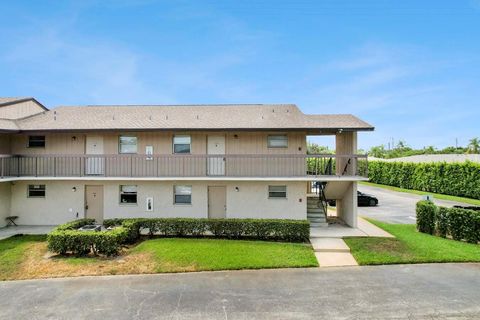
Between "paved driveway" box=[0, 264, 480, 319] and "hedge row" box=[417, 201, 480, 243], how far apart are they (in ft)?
13.3

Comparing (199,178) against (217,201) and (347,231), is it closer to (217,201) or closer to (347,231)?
(217,201)

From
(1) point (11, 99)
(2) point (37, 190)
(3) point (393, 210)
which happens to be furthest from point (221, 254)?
(1) point (11, 99)

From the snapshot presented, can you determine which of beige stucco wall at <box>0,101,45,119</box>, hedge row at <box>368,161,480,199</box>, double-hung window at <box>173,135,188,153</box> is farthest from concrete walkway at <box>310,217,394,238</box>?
hedge row at <box>368,161,480,199</box>

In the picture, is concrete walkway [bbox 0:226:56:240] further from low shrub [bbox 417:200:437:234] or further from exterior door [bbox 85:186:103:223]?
low shrub [bbox 417:200:437:234]

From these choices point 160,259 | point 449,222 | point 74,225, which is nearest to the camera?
point 160,259

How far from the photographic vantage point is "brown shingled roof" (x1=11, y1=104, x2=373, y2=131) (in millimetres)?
→ 16141

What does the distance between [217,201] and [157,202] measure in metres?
3.47

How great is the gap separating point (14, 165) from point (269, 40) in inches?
799

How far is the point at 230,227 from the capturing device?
1465 centimetres

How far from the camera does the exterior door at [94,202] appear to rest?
17266 mm

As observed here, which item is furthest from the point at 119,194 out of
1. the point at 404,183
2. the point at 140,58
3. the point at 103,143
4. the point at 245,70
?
the point at 404,183

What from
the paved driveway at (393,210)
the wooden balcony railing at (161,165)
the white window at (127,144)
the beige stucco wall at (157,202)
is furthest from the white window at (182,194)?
the paved driveway at (393,210)

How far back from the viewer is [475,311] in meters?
7.90

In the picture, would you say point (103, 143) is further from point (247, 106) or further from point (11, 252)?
point (247, 106)
